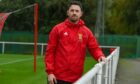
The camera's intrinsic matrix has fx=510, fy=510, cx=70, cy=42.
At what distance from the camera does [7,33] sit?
47656mm

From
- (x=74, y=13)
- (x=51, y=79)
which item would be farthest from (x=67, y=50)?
(x=74, y=13)

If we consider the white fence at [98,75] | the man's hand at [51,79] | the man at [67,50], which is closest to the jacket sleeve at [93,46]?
the man at [67,50]

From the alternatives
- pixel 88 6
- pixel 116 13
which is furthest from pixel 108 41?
pixel 116 13

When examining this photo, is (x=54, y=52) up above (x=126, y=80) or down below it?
above

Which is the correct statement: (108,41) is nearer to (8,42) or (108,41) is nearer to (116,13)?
(8,42)

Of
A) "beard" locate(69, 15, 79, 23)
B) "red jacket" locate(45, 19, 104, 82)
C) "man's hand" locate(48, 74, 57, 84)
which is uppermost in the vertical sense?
"beard" locate(69, 15, 79, 23)

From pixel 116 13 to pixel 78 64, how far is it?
61.8 meters

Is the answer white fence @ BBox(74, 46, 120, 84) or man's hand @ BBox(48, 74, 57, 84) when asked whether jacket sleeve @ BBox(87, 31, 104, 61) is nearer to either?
white fence @ BBox(74, 46, 120, 84)

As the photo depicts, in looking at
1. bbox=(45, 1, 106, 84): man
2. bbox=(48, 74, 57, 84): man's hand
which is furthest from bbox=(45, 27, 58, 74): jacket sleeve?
bbox=(48, 74, 57, 84): man's hand

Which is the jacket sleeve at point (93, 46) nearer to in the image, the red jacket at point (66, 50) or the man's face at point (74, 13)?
the red jacket at point (66, 50)

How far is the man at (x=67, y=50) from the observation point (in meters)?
7.20

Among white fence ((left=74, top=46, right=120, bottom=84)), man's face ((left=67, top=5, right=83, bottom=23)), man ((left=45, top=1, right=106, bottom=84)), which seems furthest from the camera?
man ((left=45, top=1, right=106, bottom=84))

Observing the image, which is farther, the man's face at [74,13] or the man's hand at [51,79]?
the man's hand at [51,79]

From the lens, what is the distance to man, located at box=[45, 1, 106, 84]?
23.6ft
